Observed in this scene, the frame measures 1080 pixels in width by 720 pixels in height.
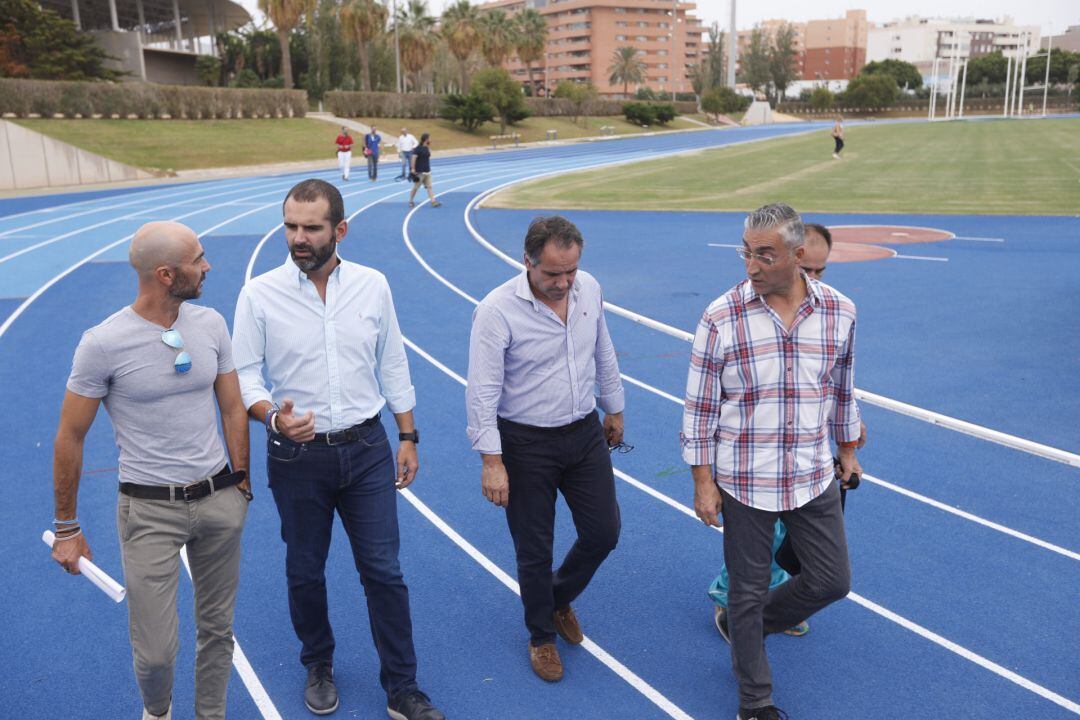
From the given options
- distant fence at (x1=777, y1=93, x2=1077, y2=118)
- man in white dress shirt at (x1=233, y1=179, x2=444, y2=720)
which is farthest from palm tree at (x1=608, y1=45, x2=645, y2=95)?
man in white dress shirt at (x1=233, y1=179, x2=444, y2=720)

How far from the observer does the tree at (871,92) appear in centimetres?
10894

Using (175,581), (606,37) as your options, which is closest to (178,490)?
(175,581)

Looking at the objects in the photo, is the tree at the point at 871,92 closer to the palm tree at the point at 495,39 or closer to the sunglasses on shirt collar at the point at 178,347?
the palm tree at the point at 495,39

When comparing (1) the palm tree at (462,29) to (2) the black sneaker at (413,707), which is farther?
(1) the palm tree at (462,29)

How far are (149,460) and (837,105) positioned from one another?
121m

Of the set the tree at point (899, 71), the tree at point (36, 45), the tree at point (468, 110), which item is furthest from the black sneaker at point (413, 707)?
the tree at point (899, 71)

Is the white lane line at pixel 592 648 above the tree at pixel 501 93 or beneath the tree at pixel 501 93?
beneath

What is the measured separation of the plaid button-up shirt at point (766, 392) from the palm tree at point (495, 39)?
75.9 m

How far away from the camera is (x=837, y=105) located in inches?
4441

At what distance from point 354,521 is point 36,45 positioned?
49.7m

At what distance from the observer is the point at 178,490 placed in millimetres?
A: 3395

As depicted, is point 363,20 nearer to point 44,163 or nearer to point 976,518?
point 44,163

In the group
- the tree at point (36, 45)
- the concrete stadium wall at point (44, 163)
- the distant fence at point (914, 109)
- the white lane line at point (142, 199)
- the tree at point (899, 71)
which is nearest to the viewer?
the white lane line at point (142, 199)

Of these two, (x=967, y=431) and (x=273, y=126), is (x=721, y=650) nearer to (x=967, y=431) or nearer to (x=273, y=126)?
(x=967, y=431)
